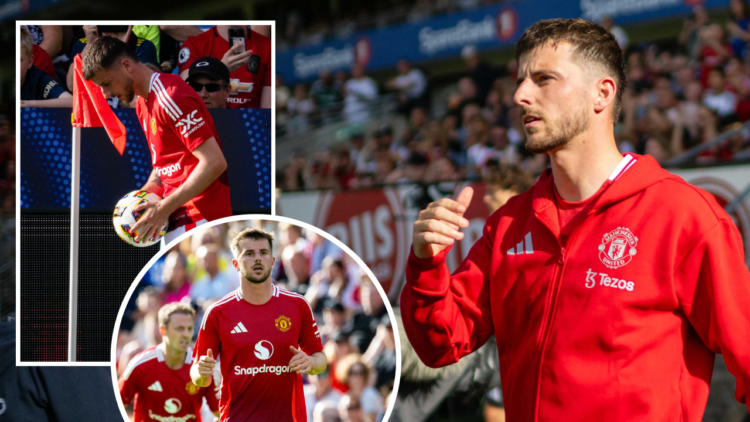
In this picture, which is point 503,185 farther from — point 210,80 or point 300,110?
point 300,110

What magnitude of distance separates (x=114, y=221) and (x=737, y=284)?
2305 millimetres

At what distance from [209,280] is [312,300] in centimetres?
44

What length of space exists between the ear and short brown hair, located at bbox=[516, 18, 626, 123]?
0.03m

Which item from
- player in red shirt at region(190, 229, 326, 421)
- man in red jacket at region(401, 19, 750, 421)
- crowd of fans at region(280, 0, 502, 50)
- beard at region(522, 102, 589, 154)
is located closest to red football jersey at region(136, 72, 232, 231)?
player in red shirt at region(190, 229, 326, 421)

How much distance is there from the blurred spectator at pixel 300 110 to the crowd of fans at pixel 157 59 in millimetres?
11930

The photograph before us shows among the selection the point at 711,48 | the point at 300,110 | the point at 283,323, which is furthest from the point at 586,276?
the point at 300,110

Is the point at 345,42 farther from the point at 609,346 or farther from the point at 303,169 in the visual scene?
the point at 609,346

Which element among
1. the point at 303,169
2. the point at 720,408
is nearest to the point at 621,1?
the point at 303,169

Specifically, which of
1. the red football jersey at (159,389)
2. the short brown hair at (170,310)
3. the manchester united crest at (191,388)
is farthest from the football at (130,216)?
the manchester united crest at (191,388)

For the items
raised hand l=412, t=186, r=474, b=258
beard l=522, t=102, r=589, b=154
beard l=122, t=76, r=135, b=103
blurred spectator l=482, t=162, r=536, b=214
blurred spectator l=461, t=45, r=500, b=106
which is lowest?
raised hand l=412, t=186, r=474, b=258

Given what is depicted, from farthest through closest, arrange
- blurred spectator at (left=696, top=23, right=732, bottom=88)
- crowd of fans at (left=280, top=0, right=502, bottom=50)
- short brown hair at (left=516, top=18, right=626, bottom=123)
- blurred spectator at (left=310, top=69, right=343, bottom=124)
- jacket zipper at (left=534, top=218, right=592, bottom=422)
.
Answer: crowd of fans at (left=280, top=0, right=502, bottom=50) < blurred spectator at (left=310, top=69, right=343, bottom=124) < blurred spectator at (left=696, top=23, right=732, bottom=88) < short brown hair at (left=516, top=18, right=626, bottom=123) < jacket zipper at (left=534, top=218, right=592, bottom=422)

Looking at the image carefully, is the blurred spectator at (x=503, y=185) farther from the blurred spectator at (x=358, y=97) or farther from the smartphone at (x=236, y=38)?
the blurred spectator at (x=358, y=97)

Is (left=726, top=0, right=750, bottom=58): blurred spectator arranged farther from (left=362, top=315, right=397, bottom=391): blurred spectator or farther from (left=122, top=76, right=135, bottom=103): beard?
(left=122, top=76, right=135, bottom=103): beard

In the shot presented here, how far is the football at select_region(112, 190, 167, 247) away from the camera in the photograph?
109 inches
